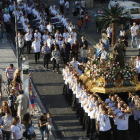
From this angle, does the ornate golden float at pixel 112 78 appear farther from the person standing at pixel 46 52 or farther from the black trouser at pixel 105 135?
the person standing at pixel 46 52

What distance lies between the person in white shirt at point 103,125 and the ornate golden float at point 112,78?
3293mm

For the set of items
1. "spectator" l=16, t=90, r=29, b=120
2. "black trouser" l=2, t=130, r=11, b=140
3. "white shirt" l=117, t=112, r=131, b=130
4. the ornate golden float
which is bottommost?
"black trouser" l=2, t=130, r=11, b=140

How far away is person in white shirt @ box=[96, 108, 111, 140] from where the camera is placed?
16.3 m

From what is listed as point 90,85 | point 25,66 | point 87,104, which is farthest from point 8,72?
point 87,104

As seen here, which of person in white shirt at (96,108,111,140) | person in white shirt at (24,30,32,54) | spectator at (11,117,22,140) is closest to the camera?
spectator at (11,117,22,140)

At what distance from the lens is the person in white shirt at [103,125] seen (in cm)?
1631

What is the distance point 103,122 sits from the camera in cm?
1644

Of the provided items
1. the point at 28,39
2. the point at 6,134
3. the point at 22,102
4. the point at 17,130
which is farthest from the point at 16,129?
the point at 28,39

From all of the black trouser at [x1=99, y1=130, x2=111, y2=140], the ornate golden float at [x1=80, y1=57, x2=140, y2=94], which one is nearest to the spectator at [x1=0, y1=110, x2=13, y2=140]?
the black trouser at [x1=99, y1=130, x2=111, y2=140]

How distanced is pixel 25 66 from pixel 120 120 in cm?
523

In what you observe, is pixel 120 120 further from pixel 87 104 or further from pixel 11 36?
pixel 11 36

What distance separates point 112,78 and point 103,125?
12.3 ft

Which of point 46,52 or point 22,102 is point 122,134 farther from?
point 46,52

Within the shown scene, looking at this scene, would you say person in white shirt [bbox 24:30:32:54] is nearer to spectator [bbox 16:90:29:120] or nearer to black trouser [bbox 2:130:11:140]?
spectator [bbox 16:90:29:120]
